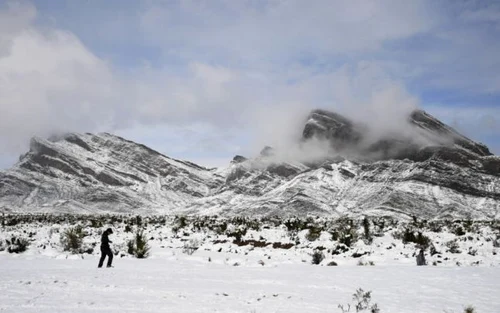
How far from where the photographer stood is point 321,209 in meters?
123

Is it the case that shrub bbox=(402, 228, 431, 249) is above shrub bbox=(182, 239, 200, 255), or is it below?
above

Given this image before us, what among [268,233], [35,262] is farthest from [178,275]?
[268,233]

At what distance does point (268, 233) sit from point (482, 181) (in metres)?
118

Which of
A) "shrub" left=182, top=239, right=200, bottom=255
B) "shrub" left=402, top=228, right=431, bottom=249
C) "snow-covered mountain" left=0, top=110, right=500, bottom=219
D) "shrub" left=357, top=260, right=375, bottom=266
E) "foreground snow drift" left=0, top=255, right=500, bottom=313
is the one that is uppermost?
"snow-covered mountain" left=0, top=110, right=500, bottom=219

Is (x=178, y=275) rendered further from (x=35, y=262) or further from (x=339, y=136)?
(x=339, y=136)

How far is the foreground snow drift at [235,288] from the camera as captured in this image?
966 centimetres

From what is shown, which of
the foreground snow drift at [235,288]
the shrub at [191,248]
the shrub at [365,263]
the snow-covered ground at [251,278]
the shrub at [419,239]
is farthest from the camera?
the shrub at [419,239]

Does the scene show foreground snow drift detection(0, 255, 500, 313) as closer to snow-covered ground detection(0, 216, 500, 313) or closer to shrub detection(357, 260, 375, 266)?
snow-covered ground detection(0, 216, 500, 313)

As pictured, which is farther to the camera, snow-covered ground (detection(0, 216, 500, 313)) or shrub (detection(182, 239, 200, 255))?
shrub (detection(182, 239, 200, 255))

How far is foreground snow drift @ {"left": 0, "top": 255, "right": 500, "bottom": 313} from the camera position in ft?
31.7

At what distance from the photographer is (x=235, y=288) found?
12.2 m

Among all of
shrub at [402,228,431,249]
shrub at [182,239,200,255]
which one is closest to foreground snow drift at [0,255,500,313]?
shrub at [182,239,200,255]

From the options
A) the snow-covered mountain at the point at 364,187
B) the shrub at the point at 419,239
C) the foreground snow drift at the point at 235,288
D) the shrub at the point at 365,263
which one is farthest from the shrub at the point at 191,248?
the snow-covered mountain at the point at 364,187

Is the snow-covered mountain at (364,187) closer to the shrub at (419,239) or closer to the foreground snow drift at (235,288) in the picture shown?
the shrub at (419,239)
